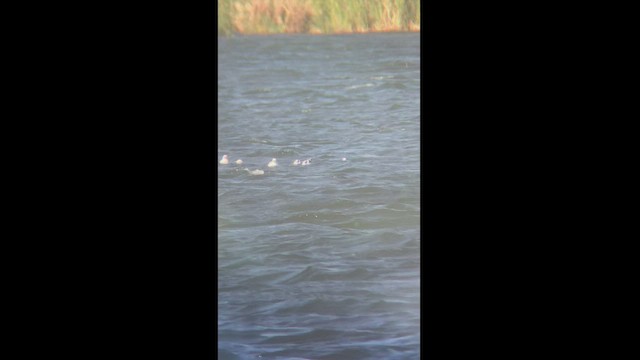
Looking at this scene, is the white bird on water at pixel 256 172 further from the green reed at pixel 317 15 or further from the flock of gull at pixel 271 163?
the green reed at pixel 317 15

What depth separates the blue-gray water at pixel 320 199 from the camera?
2654mm

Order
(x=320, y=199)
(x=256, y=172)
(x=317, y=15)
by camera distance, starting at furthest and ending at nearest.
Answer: (x=317, y=15)
(x=256, y=172)
(x=320, y=199)

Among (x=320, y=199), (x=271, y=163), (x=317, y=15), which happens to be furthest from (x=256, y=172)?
(x=317, y=15)

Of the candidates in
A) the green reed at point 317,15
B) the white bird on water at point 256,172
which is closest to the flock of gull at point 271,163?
the white bird on water at point 256,172

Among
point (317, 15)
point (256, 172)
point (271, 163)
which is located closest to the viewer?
point (256, 172)

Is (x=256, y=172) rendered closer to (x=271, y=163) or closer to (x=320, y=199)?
(x=271, y=163)

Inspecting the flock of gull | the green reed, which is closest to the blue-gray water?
the flock of gull

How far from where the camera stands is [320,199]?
4512 mm

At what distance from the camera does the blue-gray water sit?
2654 mm
